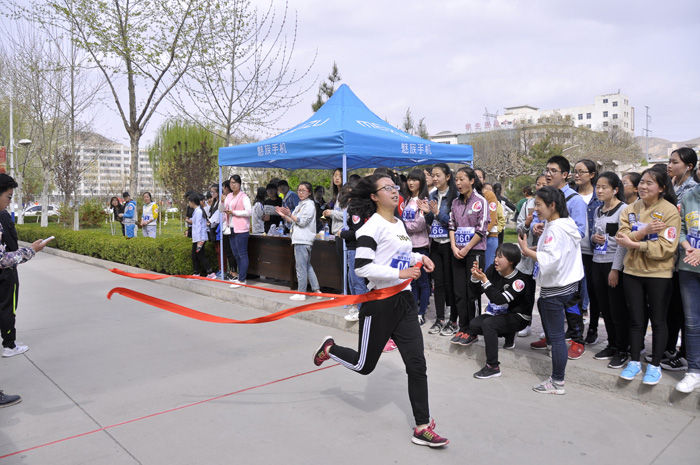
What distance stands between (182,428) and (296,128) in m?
5.81

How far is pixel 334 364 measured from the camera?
5223 millimetres

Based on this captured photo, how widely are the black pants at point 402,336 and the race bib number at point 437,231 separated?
2.27 meters

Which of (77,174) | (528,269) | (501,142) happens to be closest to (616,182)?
(528,269)

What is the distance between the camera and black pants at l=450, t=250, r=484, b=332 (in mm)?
5461

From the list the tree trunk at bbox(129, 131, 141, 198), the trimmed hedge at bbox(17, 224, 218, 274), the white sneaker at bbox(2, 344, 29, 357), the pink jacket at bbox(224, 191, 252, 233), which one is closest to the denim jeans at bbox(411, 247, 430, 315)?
the pink jacket at bbox(224, 191, 252, 233)

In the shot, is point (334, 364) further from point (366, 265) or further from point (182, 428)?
point (366, 265)

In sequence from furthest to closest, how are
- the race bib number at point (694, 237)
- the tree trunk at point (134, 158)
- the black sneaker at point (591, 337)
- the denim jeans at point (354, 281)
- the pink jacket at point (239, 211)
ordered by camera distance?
the tree trunk at point (134, 158) < the pink jacket at point (239, 211) < the denim jeans at point (354, 281) < the black sneaker at point (591, 337) < the race bib number at point (694, 237)

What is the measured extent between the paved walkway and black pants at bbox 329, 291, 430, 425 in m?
0.33

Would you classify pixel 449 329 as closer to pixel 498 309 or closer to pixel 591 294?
pixel 498 309

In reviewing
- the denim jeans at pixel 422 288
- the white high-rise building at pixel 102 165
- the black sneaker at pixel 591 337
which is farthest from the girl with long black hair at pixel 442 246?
the white high-rise building at pixel 102 165

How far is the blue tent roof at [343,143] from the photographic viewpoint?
23.8ft

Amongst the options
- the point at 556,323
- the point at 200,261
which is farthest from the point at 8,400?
the point at 200,261

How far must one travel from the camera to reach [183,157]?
27469mm

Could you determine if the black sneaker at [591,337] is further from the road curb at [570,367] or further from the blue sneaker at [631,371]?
the blue sneaker at [631,371]
